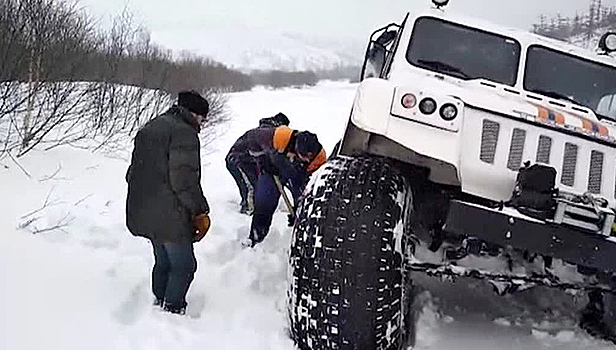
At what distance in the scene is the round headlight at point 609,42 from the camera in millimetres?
5367

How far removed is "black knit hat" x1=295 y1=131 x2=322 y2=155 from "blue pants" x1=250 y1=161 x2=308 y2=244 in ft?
0.86

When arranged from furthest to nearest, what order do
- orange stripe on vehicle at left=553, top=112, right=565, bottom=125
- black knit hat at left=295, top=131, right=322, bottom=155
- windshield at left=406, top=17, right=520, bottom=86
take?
black knit hat at left=295, top=131, right=322, bottom=155 < windshield at left=406, top=17, right=520, bottom=86 < orange stripe on vehicle at left=553, top=112, right=565, bottom=125

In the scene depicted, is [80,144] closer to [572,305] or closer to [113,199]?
[113,199]

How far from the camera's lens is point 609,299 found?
14.3 ft

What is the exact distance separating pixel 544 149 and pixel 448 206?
606mm

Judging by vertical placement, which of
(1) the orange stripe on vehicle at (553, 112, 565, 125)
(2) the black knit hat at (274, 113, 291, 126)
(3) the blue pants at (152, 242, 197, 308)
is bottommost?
(3) the blue pants at (152, 242, 197, 308)

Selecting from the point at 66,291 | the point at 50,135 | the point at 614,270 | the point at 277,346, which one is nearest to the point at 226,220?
the point at 66,291

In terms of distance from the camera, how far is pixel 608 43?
17.7ft

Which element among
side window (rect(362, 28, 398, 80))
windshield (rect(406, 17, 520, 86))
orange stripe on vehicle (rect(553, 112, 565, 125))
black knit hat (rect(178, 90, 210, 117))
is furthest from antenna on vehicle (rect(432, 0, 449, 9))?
black knit hat (rect(178, 90, 210, 117))

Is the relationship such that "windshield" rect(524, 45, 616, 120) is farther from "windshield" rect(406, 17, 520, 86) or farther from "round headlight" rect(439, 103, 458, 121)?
"round headlight" rect(439, 103, 458, 121)

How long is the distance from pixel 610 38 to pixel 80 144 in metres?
10.7

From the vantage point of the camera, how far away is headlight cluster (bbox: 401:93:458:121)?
3.67 meters

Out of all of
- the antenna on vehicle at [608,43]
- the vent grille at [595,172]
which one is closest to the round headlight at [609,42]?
the antenna on vehicle at [608,43]

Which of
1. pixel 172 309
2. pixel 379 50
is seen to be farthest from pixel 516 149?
pixel 172 309
